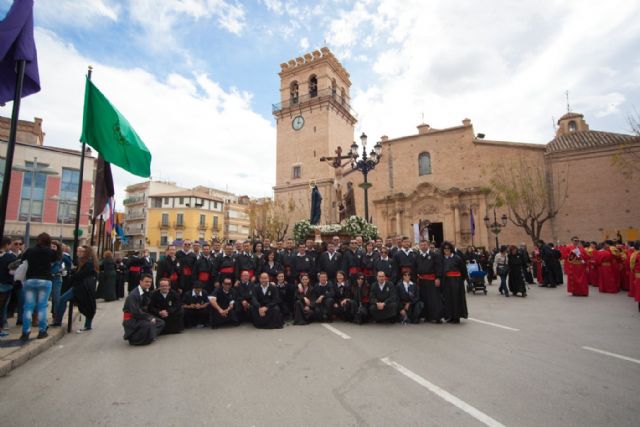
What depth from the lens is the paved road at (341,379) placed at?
10.7ft

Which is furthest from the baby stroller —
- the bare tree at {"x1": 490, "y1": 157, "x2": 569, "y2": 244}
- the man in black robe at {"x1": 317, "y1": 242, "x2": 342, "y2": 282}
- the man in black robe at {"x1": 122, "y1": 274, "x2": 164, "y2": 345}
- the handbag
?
the bare tree at {"x1": 490, "y1": 157, "x2": 569, "y2": 244}

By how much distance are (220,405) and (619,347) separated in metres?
6.03

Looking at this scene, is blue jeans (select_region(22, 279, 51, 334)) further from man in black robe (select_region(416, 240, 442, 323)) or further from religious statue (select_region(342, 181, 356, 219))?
religious statue (select_region(342, 181, 356, 219))

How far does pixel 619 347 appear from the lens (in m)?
5.42

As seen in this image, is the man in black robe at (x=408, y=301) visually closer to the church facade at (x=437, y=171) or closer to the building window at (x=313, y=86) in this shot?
the church facade at (x=437, y=171)

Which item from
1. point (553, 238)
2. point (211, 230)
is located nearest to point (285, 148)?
point (211, 230)

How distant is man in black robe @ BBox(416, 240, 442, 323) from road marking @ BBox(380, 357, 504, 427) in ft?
11.1

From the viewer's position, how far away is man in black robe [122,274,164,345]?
6.16 meters

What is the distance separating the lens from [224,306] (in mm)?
7938

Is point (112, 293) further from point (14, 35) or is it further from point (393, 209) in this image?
point (393, 209)

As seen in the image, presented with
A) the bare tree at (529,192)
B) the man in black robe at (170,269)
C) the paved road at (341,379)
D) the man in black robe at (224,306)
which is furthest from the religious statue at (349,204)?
the bare tree at (529,192)

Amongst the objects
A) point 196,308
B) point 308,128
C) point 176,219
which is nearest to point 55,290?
point 196,308

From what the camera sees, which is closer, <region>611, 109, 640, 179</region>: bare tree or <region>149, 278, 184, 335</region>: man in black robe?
<region>149, 278, 184, 335</region>: man in black robe

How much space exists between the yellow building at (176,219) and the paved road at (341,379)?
4668cm
